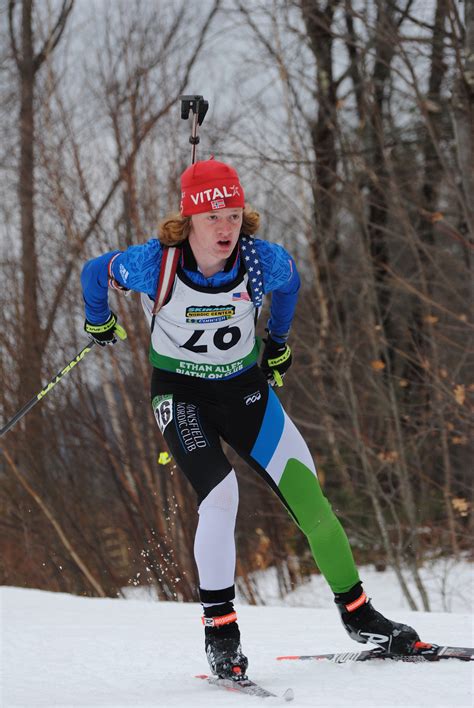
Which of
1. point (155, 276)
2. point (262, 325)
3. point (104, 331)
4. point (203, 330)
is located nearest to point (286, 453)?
point (203, 330)

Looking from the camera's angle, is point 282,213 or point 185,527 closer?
point 185,527

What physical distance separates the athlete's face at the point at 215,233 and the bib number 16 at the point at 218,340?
250 millimetres

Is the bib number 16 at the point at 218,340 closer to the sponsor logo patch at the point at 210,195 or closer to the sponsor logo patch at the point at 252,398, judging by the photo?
the sponsor logo patch at the point at 252,398

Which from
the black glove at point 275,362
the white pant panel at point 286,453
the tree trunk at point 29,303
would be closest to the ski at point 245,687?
the white pant panel at point 286,453

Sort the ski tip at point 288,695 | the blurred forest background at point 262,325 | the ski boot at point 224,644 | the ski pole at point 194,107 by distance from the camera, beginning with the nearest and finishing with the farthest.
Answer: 1. the ski tip at point 288,695
2. the ski boot at point 224,644
3. the ski pole at point 194,107
4. the blurred forest background at point 262,325

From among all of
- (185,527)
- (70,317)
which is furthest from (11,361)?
(185,527)

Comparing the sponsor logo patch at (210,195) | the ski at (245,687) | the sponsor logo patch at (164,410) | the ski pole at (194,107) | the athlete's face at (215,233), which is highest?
the ski pole at (194,107)

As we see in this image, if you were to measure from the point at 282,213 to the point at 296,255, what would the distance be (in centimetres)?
64

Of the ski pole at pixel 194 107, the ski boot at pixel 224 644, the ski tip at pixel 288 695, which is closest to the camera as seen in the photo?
the ski tip at pixel 288 695

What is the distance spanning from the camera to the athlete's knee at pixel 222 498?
2857 mm

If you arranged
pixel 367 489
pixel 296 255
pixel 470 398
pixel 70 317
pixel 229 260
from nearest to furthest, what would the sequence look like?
pixel 229 260 → pixel 470 398 → pixel 367 489 → pixel 70 317 → pixel 296 255

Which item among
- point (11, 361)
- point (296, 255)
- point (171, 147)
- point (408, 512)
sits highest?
point (171, 147)

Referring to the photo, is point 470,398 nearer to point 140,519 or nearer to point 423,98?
point 423,98

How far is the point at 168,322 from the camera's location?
3043 mm
